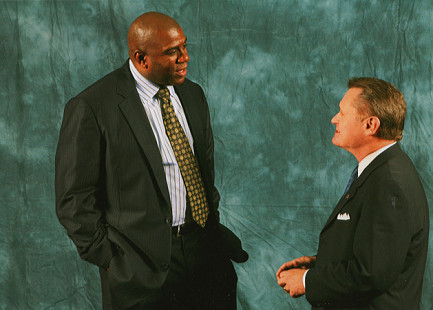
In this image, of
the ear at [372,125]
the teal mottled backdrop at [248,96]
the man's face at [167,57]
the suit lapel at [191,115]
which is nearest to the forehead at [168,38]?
the man's face at [167,57]

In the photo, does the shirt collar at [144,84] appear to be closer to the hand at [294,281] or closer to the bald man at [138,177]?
the bald man at [138,177]

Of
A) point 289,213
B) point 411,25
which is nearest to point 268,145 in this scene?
point 289,213

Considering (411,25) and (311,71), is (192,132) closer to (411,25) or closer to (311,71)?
(311,71)

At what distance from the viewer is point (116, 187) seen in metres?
2.41

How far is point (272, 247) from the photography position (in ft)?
12.2

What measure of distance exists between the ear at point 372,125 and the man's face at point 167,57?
81cm

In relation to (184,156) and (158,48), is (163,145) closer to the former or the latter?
(184,156)

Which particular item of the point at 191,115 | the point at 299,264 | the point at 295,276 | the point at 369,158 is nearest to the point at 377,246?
the point at 369,158

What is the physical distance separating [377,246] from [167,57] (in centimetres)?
110

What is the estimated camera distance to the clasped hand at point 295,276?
7.07ft

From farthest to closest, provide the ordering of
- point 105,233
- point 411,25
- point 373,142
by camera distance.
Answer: point 411,25 < point 105,233 < point 373,142

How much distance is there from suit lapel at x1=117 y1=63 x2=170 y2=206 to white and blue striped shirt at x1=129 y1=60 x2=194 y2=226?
0.06 m

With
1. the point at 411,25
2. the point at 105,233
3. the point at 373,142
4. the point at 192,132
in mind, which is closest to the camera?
the point at 373,142

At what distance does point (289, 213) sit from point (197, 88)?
124 centimetres
